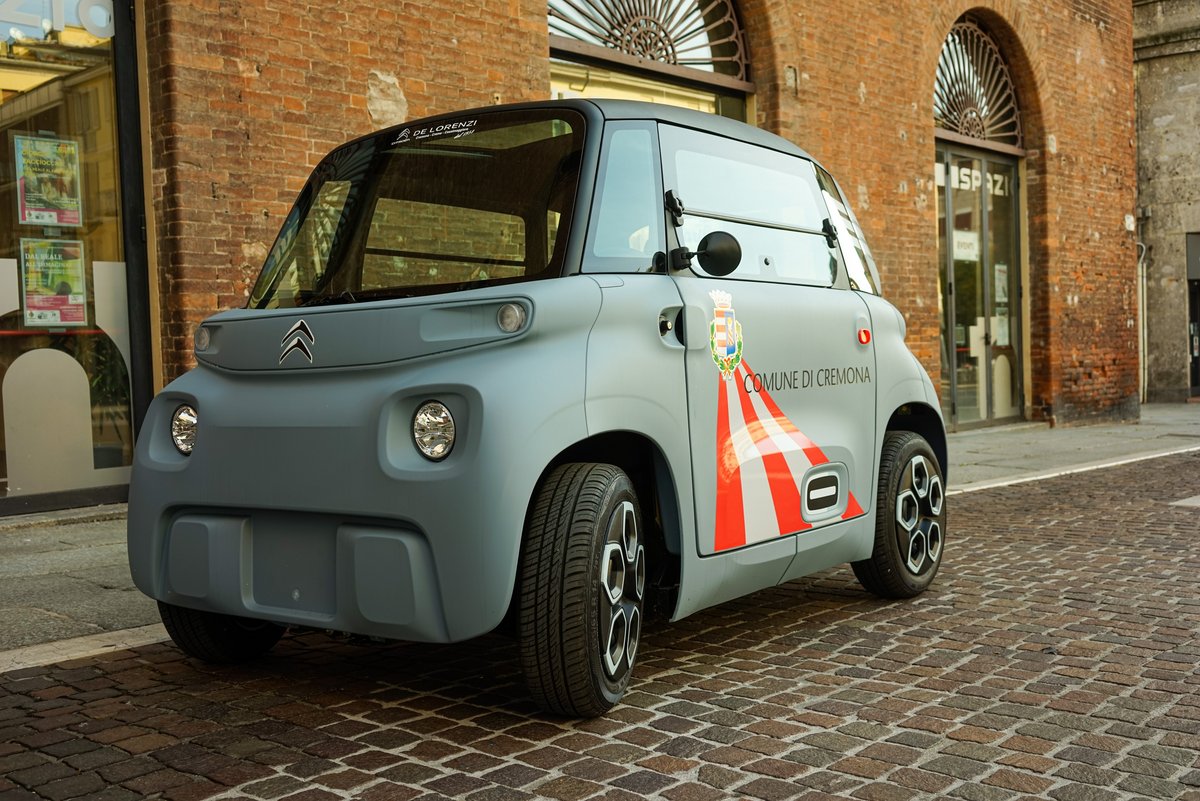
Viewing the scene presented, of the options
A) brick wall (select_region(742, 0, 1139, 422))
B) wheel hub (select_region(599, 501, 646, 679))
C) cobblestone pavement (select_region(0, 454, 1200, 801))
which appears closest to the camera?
cobblestone pavement (select_region(0, 454, 1200, 801))

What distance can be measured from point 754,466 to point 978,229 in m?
13.0

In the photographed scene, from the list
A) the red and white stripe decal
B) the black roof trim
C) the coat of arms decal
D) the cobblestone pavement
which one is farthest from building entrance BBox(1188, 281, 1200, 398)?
the coat of arms decal

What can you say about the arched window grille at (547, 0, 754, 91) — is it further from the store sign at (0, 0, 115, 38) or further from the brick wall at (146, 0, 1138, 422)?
the store sign at (0, 0, 115, 38)

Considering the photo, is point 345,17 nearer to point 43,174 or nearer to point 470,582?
point 43,174

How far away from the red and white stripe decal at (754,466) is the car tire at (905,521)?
2.22 ft

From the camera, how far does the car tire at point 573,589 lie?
11.1 feet

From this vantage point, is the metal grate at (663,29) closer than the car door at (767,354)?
No

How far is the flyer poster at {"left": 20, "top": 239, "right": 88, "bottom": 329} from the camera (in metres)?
7.89

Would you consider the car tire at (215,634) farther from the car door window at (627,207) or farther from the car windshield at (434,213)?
the car door window at (627,207)

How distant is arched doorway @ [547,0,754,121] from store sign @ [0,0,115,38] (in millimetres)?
3764

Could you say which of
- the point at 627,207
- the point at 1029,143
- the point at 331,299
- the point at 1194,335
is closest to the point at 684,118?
the point at 627,207

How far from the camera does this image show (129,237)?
320 inches

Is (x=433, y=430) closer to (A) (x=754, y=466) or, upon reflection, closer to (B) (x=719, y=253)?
(B) (x=719, y=253)

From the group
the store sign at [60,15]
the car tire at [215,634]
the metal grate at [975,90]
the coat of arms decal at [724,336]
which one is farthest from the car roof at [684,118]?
the metal grate at [975,90]
